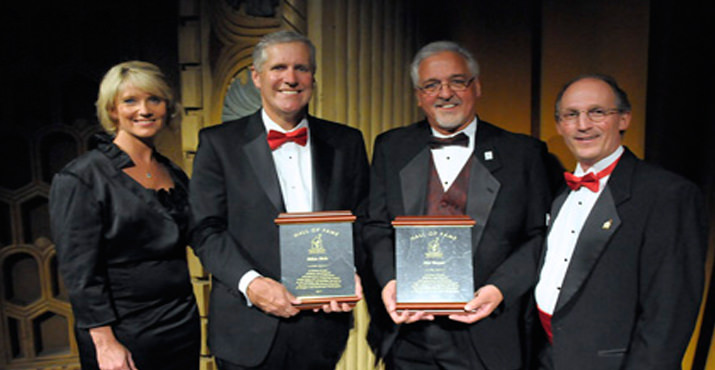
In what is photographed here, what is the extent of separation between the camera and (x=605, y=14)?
2.56 meters

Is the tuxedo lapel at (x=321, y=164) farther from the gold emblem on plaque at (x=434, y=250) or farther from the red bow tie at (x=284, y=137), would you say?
the gold emblem on plaque at (x=434, y=250)

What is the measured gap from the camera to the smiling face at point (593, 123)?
5.77ft

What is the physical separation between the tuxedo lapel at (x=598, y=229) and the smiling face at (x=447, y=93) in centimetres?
57

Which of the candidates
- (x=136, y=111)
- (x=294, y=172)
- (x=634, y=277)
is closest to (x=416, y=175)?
(x=294, y=172)

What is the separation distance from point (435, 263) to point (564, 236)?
480 mm

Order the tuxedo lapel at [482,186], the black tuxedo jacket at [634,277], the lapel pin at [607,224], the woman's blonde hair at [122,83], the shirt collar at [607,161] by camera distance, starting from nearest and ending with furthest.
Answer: the black tuxedo jacket at [634,277], the lapel pin at [607,224], the shirt collar at [607,161], the tuxedo lapel at [482,186], the woman's blonde hair at [122,83]

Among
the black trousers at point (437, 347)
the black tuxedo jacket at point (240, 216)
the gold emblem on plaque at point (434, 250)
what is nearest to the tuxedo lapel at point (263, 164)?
the black tuxedo jacket at point (240, 216)

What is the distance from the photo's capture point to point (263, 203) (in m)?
1.91

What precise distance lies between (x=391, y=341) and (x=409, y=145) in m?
0.79

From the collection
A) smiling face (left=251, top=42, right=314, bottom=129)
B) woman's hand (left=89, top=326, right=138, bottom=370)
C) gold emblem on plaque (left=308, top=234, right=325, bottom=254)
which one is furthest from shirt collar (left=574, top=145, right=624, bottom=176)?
woman's hand (left=89, top=326, right=138, bottom=370)

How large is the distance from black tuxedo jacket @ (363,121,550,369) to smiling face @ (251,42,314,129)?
45 cm

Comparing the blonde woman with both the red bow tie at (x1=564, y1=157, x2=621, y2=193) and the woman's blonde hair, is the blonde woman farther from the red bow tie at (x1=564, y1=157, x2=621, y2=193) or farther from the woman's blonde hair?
the red bow tie at (x1=564, y1=157, x2=621, y2=193)

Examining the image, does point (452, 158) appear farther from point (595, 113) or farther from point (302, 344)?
point (302, 344)

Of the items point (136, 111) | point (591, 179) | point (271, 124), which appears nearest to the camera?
point (591, 179)
